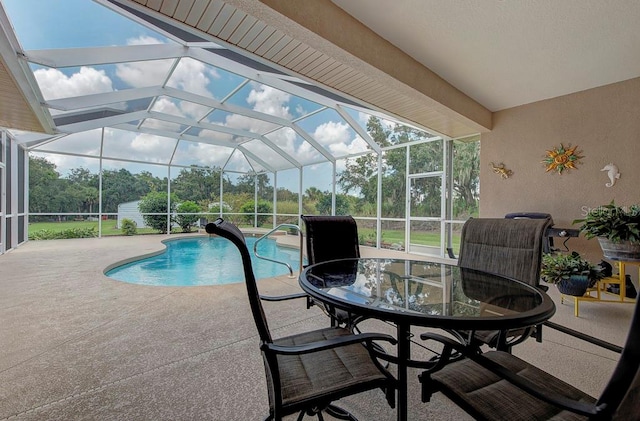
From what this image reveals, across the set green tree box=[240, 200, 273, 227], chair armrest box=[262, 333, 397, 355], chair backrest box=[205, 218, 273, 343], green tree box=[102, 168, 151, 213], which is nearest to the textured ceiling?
chair backrest box=[205, 218, 273, 343]

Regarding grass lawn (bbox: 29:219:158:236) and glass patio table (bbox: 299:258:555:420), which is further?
grass lawn (bbox: 29:219:158:236)

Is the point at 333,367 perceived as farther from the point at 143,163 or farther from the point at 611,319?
the point at 143,163

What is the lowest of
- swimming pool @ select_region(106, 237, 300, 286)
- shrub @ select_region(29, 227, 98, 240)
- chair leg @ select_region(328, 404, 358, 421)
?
swimming pool @ select_region(106, 237, 300, 286)

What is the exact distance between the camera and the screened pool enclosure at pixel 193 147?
15.0 ft

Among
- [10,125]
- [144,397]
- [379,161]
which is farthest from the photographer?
[379,161]

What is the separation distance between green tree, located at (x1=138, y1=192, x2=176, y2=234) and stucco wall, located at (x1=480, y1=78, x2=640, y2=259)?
10702 millimetres

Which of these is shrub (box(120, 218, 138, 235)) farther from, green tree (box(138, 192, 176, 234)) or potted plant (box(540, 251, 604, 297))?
potted plant (box(540, 251, 604, 297))

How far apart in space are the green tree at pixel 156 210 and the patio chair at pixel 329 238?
10076mm

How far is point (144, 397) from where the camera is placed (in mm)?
1692

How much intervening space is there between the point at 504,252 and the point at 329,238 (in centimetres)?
142

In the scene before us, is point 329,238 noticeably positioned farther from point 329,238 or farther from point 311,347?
point 311,347

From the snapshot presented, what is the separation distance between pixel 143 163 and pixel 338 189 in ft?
24.1

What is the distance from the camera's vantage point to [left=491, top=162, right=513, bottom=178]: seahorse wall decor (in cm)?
523

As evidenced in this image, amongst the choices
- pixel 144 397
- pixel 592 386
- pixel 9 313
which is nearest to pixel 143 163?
pixel 9 313
